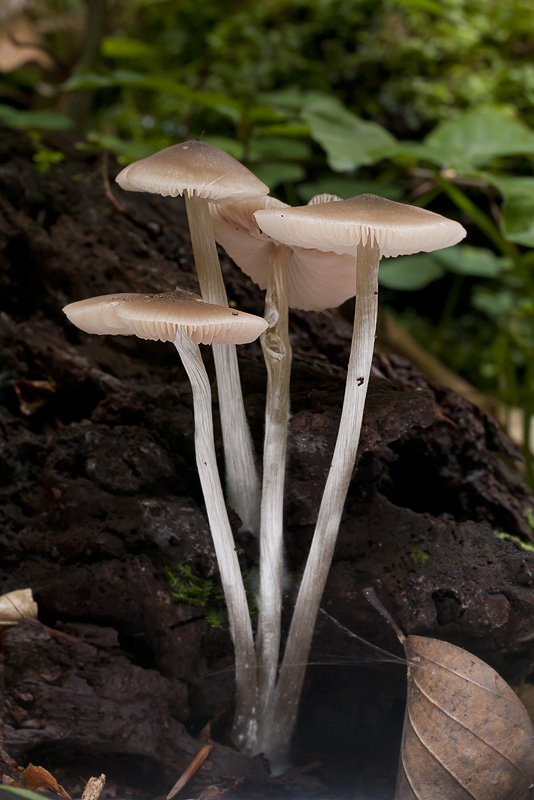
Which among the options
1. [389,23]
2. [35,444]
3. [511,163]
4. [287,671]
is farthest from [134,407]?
[389,23]

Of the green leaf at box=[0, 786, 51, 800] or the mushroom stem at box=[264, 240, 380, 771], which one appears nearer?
the green leaf at box=[0, 786, 51, 800]

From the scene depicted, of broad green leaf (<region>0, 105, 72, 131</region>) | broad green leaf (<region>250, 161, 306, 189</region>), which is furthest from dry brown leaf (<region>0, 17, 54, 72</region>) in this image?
broad green leaf (<region>250, 161, 306, 189</region>)

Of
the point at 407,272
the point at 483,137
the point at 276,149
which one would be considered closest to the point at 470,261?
the point at 407,272

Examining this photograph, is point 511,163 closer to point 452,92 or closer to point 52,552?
point 452,92

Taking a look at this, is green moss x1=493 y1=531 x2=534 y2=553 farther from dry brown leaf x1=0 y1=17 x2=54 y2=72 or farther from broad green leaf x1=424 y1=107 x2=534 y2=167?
dry brown leaf x1=0 y1=17 x2=54 y2=72

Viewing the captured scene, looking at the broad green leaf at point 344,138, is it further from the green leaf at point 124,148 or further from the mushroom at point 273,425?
the mushroom at point 273,425

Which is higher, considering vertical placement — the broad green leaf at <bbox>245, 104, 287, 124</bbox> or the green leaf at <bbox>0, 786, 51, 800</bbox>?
the broad green leaf at <bbox>245, 104, 287, 124</bbox>

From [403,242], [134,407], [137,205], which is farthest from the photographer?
[137,205]
